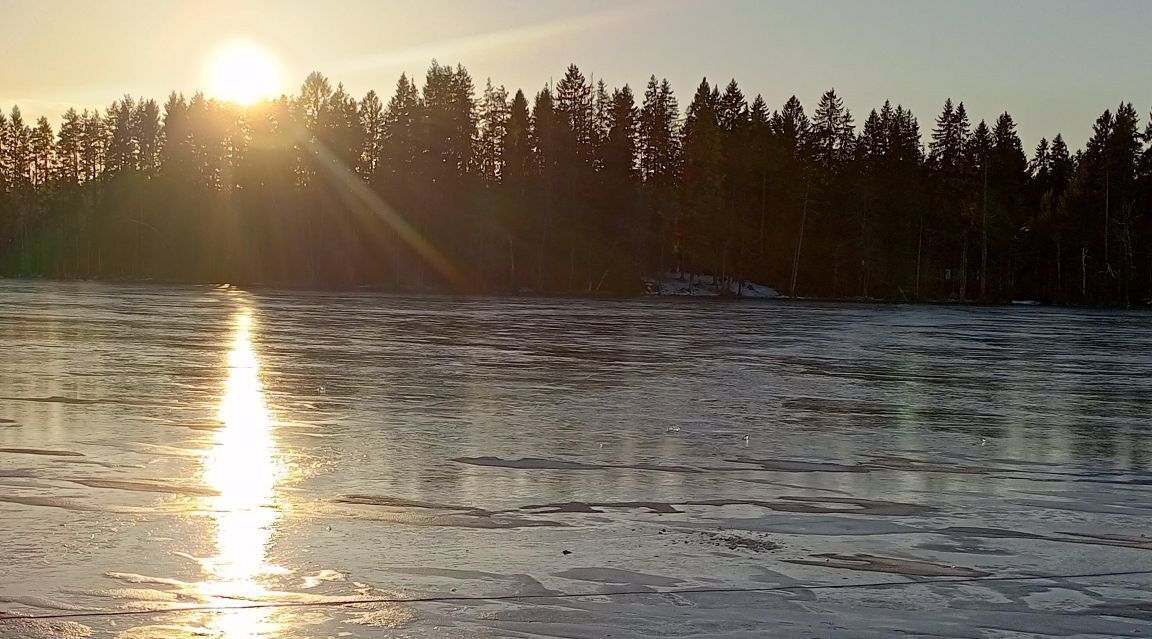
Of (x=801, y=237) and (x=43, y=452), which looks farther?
(x=801, y=237)

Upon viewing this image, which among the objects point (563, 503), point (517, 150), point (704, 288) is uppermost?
point (517, 150)

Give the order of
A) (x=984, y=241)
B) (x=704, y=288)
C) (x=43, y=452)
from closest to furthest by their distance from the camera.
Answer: (x=43, y=452) → (x=984, y=241) → (x=704, y=288)

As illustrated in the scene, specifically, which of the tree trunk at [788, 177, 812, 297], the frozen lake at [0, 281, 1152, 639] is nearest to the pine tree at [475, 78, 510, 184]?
the tree trunk at [788, 177, 812, 297]

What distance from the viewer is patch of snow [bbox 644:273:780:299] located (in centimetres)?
8962

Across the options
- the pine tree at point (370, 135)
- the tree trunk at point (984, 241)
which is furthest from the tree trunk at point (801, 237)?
the pine tree at point (370, 135)

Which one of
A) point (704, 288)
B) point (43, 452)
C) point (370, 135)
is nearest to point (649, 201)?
point (704, 288)

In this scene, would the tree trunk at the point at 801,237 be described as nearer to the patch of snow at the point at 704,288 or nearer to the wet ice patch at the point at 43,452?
the patch of snow at the point at 704,288

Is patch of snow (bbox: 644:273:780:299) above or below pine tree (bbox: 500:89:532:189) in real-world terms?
below

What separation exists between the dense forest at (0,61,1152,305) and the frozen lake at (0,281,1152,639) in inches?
2789

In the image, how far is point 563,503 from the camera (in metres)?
8.36

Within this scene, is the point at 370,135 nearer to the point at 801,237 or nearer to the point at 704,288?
the point at 704,288

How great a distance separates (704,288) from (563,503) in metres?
85.6

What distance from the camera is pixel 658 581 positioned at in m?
6.24

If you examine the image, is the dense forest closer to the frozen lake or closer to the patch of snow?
the patch of snow
